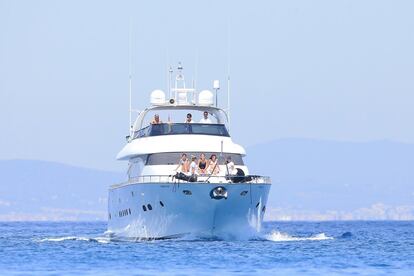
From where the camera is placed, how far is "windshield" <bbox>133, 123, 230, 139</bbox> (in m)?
71.2

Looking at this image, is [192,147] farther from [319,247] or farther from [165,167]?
[319,247]

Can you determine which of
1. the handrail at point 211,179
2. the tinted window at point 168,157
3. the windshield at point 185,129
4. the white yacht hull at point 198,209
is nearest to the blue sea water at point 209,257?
the white yacht hull at point 198,209

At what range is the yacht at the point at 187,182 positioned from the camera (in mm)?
66375

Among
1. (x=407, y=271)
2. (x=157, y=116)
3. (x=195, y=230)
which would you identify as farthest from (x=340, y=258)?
(x=157, y=116)

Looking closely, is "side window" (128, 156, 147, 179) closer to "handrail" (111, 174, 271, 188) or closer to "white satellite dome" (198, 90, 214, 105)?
"handrail" (111, 174, 271, 188)

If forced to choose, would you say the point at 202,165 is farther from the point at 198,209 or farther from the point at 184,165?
the point at 198,209

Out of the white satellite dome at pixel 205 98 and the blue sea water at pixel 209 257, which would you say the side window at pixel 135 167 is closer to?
the blue sea water at pixel 209 257

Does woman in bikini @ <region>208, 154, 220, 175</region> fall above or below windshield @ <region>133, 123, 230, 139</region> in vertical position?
below

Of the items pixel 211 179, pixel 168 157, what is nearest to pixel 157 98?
pixel 168 157

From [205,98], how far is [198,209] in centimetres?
1050

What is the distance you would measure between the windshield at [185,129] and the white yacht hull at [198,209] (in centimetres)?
316

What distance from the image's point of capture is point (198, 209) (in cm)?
6644

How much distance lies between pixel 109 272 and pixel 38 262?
231 inches

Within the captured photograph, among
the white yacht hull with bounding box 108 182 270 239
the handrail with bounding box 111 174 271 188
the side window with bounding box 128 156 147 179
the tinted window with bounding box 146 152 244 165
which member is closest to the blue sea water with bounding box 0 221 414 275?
the white yacht hull with bounding box 108 182 270 239
